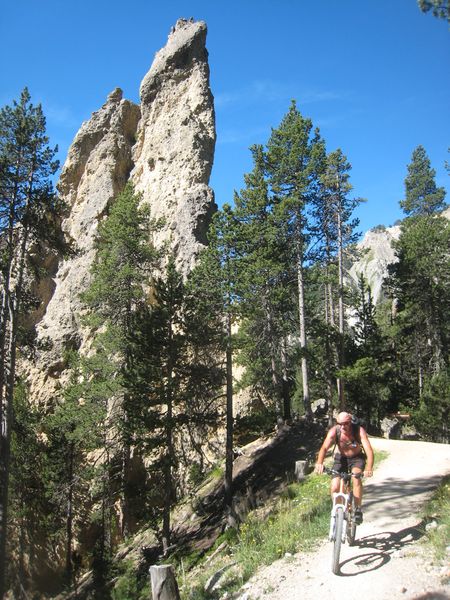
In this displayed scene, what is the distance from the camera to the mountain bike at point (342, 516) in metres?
6.00

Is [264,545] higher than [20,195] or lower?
lower

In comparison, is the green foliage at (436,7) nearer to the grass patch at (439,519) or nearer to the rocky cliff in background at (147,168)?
the grass patch at (439,519)

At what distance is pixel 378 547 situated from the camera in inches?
264

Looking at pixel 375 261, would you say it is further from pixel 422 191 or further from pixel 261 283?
pixel 261 283

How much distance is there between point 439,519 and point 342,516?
2171 millimetres

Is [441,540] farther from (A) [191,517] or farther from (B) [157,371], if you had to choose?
(A) [191,517]

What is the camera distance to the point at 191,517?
19.0 metres

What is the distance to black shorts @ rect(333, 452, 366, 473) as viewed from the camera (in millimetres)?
6633

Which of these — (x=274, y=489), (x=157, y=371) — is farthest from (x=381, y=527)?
(x=157, y=371)

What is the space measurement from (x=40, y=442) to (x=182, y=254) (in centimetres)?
1296

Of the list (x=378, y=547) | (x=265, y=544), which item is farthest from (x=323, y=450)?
(x=265, y=544)

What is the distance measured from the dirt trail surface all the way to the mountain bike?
9.8 inches


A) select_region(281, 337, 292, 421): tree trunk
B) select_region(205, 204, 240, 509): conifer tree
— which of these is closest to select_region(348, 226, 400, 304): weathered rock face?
select_region(281, 337, 292, 421): tree trunk

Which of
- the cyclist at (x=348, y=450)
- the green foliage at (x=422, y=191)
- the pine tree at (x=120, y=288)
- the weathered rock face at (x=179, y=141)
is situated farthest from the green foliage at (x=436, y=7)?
the green foliage at (x=422, y=191)
